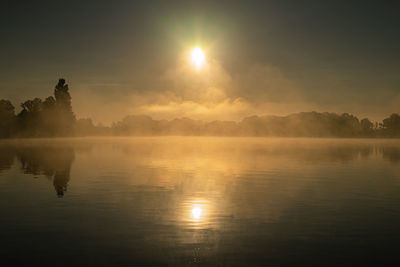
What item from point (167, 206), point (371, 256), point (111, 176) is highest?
point (111, 176)

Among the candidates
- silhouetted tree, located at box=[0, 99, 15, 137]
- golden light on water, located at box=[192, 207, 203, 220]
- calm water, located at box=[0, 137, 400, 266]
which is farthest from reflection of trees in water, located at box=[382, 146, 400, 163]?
silhouetted tree, located at box=[0, 99, 15, 137]

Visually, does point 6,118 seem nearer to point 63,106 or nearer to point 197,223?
point 63,106

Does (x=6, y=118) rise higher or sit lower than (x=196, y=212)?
higher

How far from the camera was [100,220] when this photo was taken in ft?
83.9

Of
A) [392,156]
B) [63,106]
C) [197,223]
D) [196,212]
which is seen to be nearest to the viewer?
[197,223]

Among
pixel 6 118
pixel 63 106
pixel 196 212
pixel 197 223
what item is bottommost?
pixel 197 223

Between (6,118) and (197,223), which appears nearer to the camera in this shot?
(197,223)

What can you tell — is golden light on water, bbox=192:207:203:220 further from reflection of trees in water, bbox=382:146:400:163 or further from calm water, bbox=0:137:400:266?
reflection of trees in water, bbox=382:146:400:163

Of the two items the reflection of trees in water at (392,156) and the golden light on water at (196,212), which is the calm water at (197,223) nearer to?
the golden light on water at (196,212)

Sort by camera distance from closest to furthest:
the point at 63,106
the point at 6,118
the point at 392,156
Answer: the point at 392,156, the point at 63,106, the point at 6,118

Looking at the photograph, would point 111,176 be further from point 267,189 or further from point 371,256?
point 371,256

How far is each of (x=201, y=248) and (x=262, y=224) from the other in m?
7.00

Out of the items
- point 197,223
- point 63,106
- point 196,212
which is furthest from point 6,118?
point 197,223

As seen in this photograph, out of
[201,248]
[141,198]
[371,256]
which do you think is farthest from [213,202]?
[371,256]
